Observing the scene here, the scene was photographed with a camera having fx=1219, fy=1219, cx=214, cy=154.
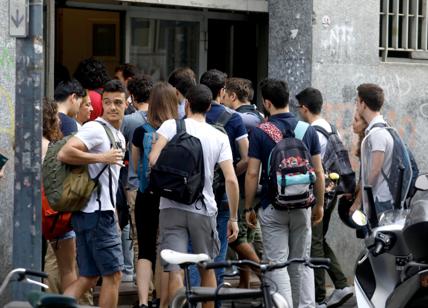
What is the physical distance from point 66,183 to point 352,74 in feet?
17.1

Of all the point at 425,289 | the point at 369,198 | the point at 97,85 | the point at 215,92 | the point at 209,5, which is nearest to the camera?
the point at 425,289

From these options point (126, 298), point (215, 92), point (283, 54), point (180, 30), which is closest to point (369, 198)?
point (215, 92)

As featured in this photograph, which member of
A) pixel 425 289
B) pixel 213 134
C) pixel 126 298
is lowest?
pixel 126 298

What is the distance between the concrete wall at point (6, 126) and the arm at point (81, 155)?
1.64 meters

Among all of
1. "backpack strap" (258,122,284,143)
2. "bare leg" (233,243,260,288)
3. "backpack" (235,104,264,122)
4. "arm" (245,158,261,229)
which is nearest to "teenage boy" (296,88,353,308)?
"backpack" (235,104,264,122)

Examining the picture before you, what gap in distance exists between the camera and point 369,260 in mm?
8258

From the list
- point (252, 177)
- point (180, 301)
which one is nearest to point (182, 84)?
point (252, 177)

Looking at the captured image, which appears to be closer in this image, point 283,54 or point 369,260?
point 369,260

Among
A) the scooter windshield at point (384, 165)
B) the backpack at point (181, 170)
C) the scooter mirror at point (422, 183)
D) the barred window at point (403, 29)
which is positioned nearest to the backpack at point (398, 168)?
the scooter windshield at point (384, 165)

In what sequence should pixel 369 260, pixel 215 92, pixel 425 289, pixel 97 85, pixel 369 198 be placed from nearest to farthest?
pixel 425 289 < pixel 369 260 < pixel 369 198 < pixel 215 92 < pixel 97 85

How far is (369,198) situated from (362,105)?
2137 mm

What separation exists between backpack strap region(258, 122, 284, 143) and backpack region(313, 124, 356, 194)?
4.25 ft

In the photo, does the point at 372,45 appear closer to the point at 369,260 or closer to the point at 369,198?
the point at 369,198

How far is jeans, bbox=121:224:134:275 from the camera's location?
1179 cm
